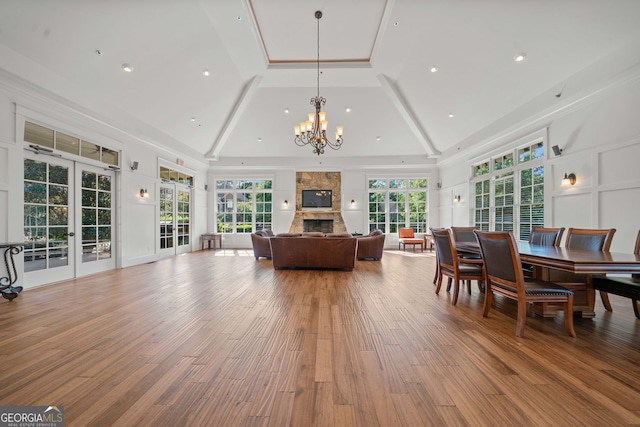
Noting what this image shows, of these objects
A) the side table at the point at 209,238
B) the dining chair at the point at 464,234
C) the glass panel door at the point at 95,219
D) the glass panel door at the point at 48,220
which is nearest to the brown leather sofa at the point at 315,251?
the dining chair at the point at 464,234

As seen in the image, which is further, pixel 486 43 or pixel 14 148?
pixel 486 43

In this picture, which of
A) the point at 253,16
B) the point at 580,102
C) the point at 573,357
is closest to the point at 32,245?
the point at 253,16

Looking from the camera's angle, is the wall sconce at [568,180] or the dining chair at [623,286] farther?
the wall sconce at [568,180]

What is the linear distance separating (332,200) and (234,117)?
4516 millimetres

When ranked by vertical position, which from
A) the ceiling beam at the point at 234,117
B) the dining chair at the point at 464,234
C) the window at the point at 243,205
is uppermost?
the ceiling beam at the point at 234,117

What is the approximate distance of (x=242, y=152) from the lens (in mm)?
10094

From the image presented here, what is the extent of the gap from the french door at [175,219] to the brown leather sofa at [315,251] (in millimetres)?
4048

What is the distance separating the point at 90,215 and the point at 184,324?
4.32 metres

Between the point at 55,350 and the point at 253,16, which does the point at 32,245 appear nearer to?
the point at 55,350

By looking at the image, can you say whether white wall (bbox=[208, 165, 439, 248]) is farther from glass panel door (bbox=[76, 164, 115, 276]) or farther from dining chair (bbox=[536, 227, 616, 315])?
dining chair (bbox=[536, 227, 616, 315])

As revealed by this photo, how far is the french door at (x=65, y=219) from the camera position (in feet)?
14.2

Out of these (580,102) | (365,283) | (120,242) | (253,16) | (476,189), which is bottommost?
(365,283)

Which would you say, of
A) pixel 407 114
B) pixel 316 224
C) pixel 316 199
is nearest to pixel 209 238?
pixel 316 224

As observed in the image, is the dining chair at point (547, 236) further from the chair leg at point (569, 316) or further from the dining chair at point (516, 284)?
the chair leg at point (569, 316)
